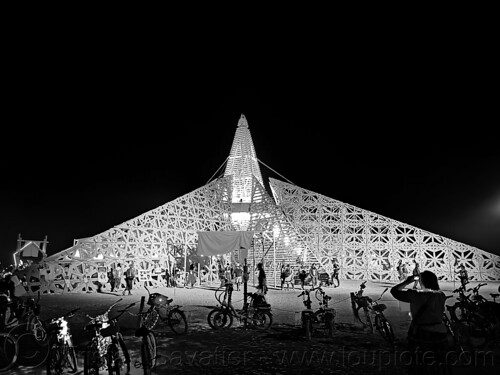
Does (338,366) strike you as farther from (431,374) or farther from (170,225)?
(170,225)

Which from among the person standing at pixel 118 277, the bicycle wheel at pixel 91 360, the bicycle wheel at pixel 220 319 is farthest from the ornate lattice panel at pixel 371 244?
the bicycle wheel at pixel 91 360

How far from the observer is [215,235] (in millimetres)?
18578

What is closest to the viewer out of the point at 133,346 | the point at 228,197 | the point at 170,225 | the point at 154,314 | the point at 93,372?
the point at 93,372

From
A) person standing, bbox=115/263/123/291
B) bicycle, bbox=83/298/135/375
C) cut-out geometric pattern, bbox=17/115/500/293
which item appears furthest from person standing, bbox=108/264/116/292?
bicycle, bbox=83/298/135/375

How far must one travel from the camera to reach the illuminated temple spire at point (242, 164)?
37281mm

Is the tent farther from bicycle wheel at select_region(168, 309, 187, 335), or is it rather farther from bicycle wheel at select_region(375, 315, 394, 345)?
bicycle wheel at select_region(375, 315, 394, 345)

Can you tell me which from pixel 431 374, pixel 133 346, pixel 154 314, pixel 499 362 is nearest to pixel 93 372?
pixel 133 346

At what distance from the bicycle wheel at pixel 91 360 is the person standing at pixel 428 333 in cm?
434

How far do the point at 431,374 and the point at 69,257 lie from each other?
2021 cm

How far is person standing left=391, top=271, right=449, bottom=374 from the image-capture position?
376cm

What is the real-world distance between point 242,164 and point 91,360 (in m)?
33.0

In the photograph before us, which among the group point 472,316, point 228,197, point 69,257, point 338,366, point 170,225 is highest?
point 228,197

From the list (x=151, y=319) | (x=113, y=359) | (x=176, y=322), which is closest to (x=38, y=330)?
(x=151, y=319)

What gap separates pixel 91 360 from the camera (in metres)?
5.55
